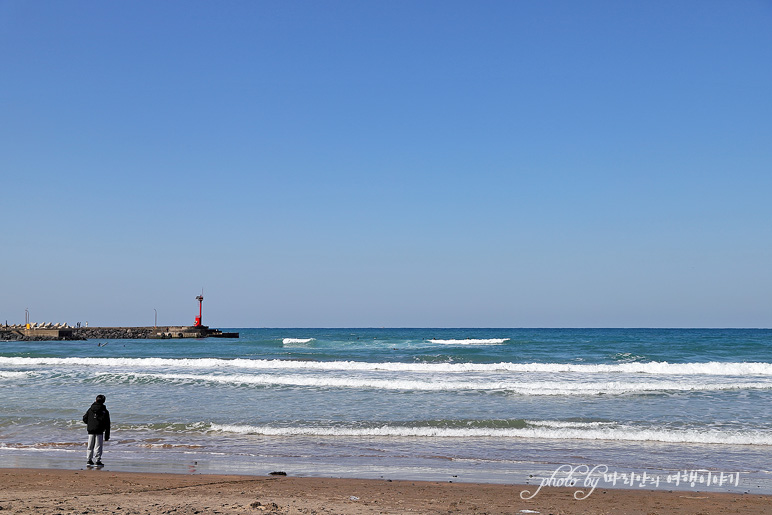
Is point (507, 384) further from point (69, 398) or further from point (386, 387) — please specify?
point (69, 398)

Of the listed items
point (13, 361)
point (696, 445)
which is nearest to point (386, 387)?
point (696, 445)

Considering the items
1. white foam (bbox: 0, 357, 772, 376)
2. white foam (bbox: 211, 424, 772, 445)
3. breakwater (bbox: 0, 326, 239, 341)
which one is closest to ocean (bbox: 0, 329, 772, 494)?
white foam (bbox: 211, 424, 772, 445)

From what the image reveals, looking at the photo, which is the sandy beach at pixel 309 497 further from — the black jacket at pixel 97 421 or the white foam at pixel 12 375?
the white foam at pixel 12 375

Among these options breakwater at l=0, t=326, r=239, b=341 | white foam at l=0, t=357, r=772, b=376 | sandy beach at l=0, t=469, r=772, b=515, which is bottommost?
breakwater at l=0, t=326, r=239, b=341

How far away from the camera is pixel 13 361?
3406 centimetres

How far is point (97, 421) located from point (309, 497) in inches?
189

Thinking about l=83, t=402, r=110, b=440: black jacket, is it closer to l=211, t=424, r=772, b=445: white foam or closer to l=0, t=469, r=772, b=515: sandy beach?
l=0, t=469, r=772, b=515: sandy beach

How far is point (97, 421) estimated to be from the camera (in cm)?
1035

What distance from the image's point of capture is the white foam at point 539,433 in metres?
12.2

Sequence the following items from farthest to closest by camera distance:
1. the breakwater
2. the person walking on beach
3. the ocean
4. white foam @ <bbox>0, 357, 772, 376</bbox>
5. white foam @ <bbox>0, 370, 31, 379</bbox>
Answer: the breakwater
white foam @ <bbox>0, 357, 772, 376</bbox>
white foam @ <bbox>0, 370, 31, 379</bbox>
the person walking on beach
the ocean

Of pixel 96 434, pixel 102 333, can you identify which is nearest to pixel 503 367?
pixel 96 434

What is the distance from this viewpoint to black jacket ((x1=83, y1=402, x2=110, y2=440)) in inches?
408

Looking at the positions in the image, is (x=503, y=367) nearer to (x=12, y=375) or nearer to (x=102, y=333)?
(x=12, y=375)

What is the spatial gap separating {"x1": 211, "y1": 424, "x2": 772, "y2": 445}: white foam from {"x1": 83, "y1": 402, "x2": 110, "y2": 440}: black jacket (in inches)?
127
